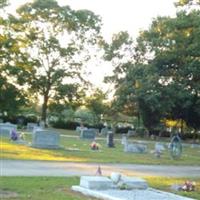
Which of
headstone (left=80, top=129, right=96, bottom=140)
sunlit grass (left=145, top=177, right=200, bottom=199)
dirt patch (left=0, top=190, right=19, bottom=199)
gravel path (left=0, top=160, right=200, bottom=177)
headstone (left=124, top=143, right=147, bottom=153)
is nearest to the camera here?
dirt patch (left=0, top=190, right=19, bottom=199)

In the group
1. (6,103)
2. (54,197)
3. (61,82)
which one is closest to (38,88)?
(61,82)

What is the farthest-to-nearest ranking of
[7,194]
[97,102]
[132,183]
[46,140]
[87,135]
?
[97,102] < [87,135] < [46,140] < [132,183] < [7,194]

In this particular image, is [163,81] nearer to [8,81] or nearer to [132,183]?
[8,81]

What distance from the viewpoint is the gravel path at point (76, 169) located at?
19703 millimetres

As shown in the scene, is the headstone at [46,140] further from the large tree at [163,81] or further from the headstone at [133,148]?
the large tree at [163,81]

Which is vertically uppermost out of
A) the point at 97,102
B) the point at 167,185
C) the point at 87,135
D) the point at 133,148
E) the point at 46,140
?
the point at 97,102

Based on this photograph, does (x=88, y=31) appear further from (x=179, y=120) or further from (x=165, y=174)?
(x=165, y=174)

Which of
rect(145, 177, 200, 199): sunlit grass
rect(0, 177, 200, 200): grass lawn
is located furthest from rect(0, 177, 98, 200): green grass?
rect(145, 177, 200, 199): sunlit grass

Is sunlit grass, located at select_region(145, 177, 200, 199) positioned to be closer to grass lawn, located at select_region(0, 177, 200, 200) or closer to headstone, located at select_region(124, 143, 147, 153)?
grass lawn, located at select_region(0, 177, 200, 200)

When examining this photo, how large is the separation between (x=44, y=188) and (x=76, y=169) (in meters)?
6.63

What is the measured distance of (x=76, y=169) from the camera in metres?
21.8

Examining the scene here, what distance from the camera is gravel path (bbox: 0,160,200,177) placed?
19.7m

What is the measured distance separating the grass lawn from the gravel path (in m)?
1.78

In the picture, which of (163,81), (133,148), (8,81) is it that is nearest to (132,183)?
(133,148)
